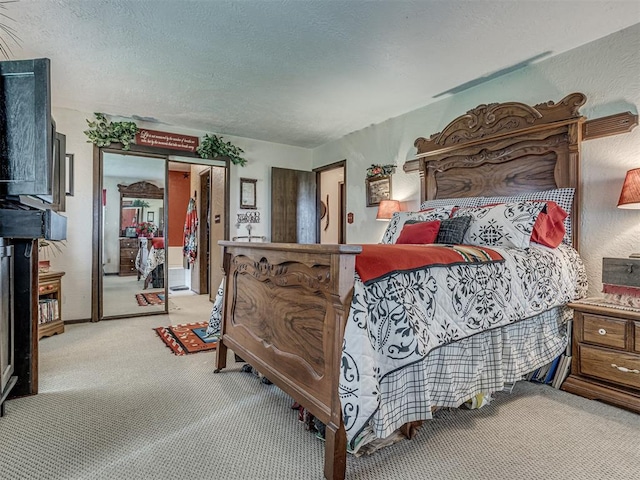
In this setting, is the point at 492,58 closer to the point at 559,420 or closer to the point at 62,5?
the point at 559,420

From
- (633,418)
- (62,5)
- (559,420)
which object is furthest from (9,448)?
(633,418)

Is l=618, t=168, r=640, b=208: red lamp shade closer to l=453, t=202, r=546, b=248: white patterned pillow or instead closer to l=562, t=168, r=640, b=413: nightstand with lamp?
l=562, t=168, r=640, b=413: nightstand with lamp

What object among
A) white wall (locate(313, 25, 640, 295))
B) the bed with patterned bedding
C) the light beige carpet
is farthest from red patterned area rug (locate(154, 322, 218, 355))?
white wall (locate(313, 25, 640, 295))

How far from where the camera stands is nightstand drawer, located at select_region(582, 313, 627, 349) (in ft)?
6.43

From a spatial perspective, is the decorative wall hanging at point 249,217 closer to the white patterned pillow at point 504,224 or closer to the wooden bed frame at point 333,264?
the wooden bed frame at point 333,264

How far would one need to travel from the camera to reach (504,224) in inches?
92.4

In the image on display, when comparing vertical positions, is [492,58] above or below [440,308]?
Result: above

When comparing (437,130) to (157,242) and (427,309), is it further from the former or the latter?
(157,242)

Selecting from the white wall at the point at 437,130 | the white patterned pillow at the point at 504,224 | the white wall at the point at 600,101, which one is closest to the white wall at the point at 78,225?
the white wall at the point at 437,130

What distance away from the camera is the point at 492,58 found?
2.64 metres

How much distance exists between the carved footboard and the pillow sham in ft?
4.45

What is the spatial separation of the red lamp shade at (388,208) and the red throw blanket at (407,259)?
1890 millimetres

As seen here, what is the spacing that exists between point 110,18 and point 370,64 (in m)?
1.83

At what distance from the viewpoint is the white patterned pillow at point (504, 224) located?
2258 mm
